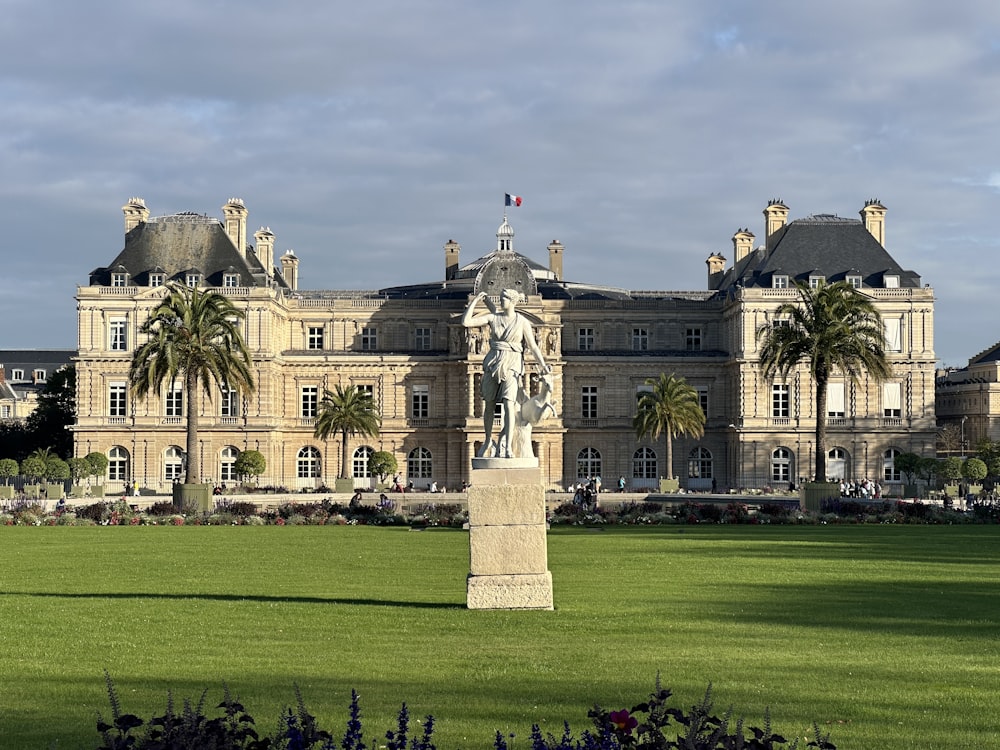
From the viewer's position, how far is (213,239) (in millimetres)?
88125

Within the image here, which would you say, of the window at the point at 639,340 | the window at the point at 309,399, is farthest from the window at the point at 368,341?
the window at the point at 639,340

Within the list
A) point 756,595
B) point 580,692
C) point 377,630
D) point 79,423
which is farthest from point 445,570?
point 79,423

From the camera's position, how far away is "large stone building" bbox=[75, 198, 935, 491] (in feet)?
279

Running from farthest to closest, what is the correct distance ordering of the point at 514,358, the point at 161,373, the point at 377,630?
the point at 161,373 < the point at 514,358 < the point at 377,630

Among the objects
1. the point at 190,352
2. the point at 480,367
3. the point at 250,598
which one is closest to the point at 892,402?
the point at 480,367

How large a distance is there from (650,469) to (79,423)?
35905mm

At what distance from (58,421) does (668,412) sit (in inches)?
1749

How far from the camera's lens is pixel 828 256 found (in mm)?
86625

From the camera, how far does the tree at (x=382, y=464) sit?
8362 cm

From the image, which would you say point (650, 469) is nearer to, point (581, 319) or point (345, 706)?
point (581, 319)

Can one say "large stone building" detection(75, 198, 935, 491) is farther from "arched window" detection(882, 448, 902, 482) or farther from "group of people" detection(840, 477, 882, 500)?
"group of people" detection(840, 477, 882, 500)

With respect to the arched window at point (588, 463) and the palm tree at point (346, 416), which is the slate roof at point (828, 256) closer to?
the arched window at point (588, 463)

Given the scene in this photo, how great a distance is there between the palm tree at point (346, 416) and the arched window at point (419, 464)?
19.5 ft

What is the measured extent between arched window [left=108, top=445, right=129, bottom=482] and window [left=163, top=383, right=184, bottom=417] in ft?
11.7
